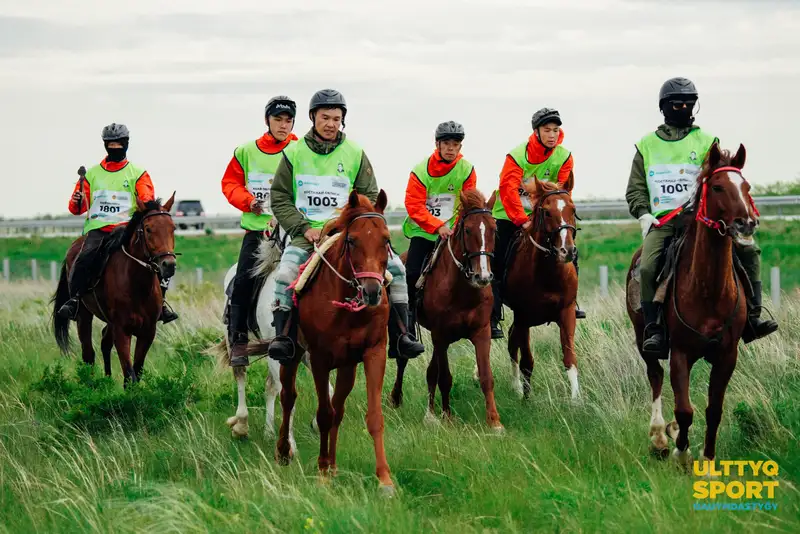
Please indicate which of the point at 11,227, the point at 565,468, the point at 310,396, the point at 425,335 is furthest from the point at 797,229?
the point at 11,227

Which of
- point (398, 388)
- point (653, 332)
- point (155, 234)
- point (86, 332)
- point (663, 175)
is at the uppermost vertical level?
point (663, 175)

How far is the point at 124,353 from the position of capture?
12859 millimetres

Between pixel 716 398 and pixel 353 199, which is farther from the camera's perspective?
pixel 716 398

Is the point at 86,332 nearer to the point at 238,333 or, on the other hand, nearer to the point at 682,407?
the point at 238,333

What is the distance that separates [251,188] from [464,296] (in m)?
2.47

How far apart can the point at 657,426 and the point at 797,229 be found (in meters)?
21.8

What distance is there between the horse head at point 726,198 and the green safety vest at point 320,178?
A: 2981 millimetres

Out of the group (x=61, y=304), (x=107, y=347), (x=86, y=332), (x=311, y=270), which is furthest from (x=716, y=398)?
(x=61, y=304)

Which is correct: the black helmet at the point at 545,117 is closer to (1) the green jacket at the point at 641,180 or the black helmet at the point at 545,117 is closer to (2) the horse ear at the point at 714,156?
(1) the green jacket at the point at 641,180

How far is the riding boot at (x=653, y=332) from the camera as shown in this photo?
9266 millimetres

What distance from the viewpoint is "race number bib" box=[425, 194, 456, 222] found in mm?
12492

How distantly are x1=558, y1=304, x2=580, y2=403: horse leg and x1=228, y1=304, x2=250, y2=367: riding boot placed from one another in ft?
11.1

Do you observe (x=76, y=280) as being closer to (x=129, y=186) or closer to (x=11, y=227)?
(x=129, y=186)

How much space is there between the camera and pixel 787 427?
906 cm
